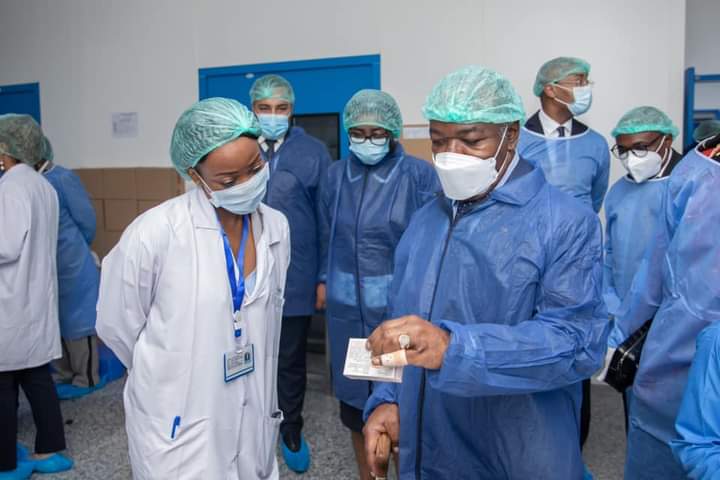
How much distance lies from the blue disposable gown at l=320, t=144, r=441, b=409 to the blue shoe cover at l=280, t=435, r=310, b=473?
20.7 inches

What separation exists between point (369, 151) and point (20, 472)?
6.94ft

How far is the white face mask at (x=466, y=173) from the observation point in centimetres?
128

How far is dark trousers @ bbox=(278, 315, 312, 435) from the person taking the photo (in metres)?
2.82

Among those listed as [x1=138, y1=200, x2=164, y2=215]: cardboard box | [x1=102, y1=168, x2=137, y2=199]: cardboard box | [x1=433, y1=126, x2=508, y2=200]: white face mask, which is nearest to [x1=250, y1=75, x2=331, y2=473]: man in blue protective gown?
[x1=433, y1=126, x2=508, y2=200]: white face mask

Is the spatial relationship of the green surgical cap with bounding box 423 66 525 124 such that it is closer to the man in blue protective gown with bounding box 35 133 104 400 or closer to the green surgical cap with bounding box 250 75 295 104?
the green surgical cap with bounding box 250 75 295 104

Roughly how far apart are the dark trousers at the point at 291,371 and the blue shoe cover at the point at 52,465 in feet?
3.36

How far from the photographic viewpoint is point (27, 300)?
2.65 meters

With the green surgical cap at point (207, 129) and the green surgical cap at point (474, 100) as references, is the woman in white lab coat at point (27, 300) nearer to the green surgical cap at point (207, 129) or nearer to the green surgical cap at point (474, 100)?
the green surgical cap at point (207, 129)

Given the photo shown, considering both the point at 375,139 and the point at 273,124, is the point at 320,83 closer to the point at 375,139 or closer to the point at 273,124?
the point at 273,124

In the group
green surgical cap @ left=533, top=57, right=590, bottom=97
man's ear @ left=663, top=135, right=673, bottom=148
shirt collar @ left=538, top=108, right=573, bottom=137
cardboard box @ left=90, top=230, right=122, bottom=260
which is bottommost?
cardboard box @ left=90, top=230, right=122, bottom=260

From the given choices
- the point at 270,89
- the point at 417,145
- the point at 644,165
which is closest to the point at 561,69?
the point at 644,165

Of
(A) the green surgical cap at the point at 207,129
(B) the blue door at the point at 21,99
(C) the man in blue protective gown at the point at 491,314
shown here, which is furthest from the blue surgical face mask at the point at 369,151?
(B) the blue door at the point at 21,99

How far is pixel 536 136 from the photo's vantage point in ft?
9.45

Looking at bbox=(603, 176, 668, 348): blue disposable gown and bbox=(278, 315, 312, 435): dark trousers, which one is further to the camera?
bbox=(278, 315, 312, 435): dark trousers
